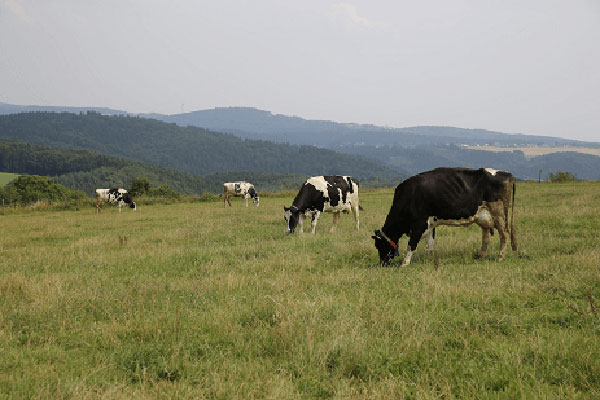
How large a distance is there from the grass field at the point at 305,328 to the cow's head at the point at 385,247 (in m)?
0.34

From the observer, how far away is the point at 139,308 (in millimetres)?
7023

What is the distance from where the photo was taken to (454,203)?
1023cm

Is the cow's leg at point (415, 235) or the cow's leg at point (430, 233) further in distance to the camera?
the cow's leg at point (430, 233)

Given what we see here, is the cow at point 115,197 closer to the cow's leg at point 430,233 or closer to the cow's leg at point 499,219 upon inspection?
the cow's leg at point 430,233

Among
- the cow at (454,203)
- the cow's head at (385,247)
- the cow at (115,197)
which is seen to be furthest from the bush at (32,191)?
the cow at (454,203)

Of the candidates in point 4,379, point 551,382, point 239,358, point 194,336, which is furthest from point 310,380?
point 4,379

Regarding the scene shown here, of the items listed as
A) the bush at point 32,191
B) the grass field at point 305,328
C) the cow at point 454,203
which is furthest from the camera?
the bush at point 32,191

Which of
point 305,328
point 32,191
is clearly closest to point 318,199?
point 305,328

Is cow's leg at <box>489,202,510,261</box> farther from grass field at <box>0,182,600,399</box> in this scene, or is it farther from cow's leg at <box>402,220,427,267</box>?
cow's leg at <box>402,220,427,267</box>

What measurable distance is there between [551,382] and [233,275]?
630cm

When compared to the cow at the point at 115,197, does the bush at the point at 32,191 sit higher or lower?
lower

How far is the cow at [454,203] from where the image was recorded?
10.3m

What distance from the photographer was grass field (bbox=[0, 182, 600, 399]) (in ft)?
14.8

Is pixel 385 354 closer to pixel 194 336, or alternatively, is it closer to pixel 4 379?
pixel 194 336
